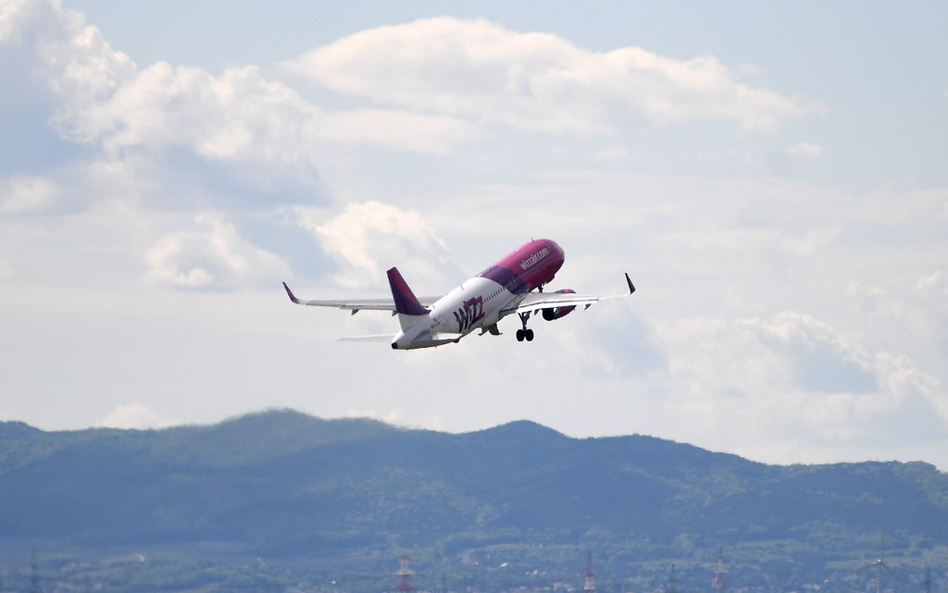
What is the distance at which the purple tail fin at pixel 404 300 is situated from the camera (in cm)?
11700

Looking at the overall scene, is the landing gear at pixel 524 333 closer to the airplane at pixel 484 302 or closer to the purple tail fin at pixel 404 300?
the airplane at pixel 484 302

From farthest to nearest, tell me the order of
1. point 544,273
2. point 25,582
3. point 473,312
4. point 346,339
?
point 25,582
point 544,273
point 473,312
point 346,339

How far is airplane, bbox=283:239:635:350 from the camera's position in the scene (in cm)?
11706

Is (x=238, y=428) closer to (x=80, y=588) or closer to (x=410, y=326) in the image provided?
(x=80, y=588)

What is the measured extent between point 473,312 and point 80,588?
2873 inches

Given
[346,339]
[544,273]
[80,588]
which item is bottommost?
[80,588]

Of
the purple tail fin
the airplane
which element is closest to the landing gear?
the airplane

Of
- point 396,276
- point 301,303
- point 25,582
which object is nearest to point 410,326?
point 396,276

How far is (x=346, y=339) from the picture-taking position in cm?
11488

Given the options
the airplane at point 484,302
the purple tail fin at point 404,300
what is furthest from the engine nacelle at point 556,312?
the purple tail fin at point 404,300

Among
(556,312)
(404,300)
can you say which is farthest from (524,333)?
(404,300)

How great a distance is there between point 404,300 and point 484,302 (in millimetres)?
8823

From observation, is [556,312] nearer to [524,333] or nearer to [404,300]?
[524,333]

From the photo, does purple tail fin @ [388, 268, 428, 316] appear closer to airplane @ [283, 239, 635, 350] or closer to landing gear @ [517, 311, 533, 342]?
airplane @ [283, 239, 635, 350]
